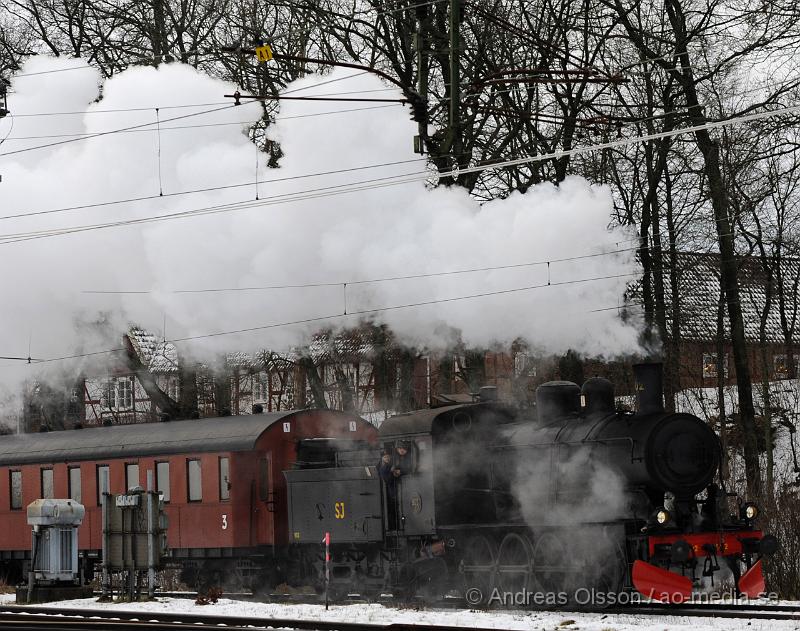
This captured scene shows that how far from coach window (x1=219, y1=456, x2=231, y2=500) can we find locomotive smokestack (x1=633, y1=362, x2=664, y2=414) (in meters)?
7.34

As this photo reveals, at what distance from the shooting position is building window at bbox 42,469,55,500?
2281cm

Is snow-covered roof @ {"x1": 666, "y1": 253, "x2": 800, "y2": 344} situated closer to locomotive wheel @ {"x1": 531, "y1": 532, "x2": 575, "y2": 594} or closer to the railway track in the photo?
locomotive wheel @ {"x1": 531, "y1": 532, "x2": 575, "y2": 594}

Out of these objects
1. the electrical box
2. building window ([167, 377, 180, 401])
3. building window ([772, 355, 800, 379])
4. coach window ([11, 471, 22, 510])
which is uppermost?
building window ([167, 377, 180, 401])

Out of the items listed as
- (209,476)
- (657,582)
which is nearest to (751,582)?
(657,582)

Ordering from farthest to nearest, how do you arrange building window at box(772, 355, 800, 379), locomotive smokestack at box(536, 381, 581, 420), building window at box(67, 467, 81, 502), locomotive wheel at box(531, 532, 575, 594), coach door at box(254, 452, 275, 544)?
building window at box(772, 355, 800, 379), building window at box(67, 467, 81, 502), coach door at box(254, 452, 275, 544), locomotive smokestack at box(536, 381, 581, 420), locomotive wheel at box(531, 532, 575, 594)

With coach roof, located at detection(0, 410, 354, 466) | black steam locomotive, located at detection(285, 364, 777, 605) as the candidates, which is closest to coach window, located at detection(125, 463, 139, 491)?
coach roof, located at detection(0, 410, 354, 466)

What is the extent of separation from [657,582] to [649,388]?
7.74 ft

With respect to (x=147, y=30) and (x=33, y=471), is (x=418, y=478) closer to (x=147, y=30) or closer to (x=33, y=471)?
(x=33, y=471)

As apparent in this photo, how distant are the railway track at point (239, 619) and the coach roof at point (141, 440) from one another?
148 inches

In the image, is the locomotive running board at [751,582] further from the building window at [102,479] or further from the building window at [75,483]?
the building window at [75,483]

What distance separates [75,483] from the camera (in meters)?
22.5

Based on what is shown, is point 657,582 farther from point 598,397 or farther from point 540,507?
point 598,397

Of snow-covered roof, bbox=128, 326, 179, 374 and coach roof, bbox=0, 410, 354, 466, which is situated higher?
snow-covered roof, bbox=128, 326, 179, 374

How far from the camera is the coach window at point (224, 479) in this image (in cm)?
1967
